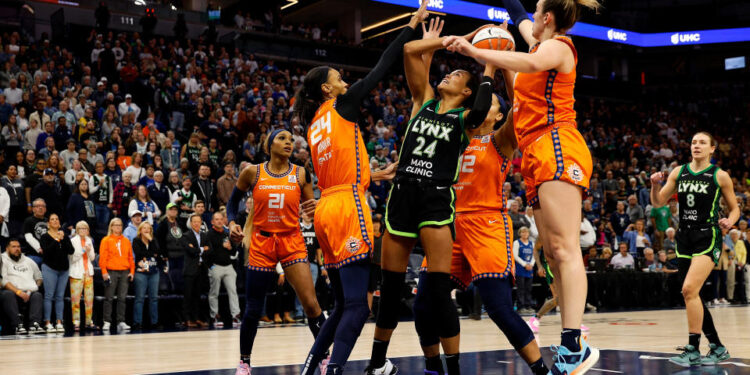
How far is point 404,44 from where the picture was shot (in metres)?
4.99

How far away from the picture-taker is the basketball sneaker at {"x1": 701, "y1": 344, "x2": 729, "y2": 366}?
6.78m

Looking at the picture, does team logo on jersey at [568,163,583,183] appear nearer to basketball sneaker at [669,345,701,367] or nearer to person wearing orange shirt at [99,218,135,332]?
basketball sneaker at [669,345,701,367]

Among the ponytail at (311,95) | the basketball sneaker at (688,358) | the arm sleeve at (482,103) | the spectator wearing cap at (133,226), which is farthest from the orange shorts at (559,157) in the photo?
the spectator wearing cap at (133,226)

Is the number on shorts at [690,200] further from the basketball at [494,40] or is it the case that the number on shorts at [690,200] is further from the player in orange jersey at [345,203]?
the player in orange jersey at [345,203]

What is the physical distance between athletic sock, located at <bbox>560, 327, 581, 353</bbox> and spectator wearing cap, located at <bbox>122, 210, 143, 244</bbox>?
33.7ft

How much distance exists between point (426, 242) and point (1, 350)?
6530mm

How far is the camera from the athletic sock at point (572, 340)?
13.3 ft

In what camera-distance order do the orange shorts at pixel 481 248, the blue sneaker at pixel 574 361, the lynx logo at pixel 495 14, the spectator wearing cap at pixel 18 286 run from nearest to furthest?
the blue sneaker at pixel 574 361 → the orange shorts at pixel 481 248 → the spectator wearing cap at pixel 18 286 → the lynx logo at pixel 495 14

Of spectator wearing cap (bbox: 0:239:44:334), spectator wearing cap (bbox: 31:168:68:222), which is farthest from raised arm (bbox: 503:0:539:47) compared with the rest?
spectator wearing cap (bbox: 31:168:68:222)

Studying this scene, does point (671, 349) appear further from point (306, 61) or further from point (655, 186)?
point (306, 61)

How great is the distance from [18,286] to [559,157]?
10.0 meters

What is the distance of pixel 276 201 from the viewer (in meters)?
6.52

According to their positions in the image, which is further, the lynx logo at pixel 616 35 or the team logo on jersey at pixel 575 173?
the lynx logo at pixel 616 35

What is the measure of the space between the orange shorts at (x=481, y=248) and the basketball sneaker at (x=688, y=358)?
7.66ft
